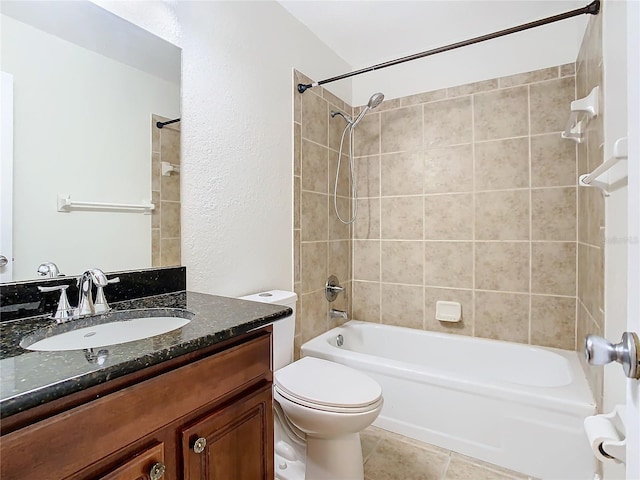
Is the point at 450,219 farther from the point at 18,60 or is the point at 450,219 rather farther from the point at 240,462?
the point at 18,60

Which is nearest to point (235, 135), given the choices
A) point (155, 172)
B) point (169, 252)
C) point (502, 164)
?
point (155, 172)

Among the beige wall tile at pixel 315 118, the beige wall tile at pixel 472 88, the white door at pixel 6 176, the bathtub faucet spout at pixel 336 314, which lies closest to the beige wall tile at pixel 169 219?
the white door at pixel 6 176

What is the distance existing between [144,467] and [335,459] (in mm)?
973

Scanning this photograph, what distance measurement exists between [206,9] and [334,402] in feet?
5.71

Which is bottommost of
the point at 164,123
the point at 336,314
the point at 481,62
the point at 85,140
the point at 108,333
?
the point at 336,314

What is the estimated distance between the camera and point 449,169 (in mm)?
2312

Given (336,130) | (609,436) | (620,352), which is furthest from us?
(336,130)

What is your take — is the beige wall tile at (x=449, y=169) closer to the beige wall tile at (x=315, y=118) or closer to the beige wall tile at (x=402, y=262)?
the beige wall tile at (x=402, y=262)

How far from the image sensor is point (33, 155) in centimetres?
98

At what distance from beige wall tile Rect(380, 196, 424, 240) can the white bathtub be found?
741mm

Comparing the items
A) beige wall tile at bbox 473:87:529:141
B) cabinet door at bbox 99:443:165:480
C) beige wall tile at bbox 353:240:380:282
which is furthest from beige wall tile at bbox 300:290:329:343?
beige wall tile at bbox 473:87:529:141

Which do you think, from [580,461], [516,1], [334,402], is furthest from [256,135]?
[580,461]

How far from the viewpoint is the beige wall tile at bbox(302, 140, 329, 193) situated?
2.10 m

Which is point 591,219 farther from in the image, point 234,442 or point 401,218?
point 234,442
